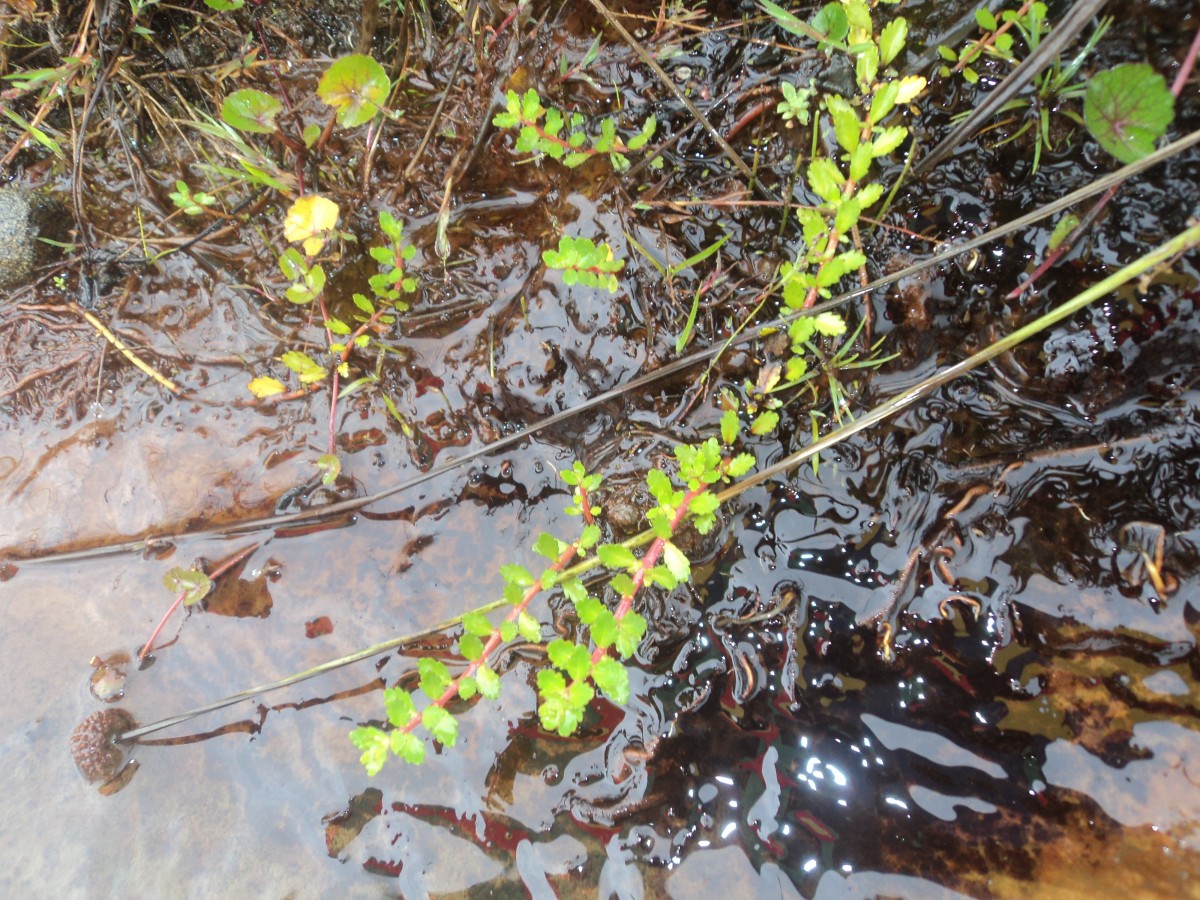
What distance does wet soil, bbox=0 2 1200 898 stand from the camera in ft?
6.35

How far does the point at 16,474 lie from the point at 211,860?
1.59 metres

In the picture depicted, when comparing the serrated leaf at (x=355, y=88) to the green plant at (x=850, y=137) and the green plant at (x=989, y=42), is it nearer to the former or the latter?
the green plant at (x=850, y=137)

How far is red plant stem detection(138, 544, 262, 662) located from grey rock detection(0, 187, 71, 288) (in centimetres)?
133

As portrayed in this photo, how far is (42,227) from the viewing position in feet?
8.13

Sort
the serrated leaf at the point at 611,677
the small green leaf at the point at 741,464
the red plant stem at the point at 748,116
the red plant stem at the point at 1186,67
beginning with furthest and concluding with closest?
the red plant stem at the point at 748,116
the small green leaf at the point at 741,464
the serrated leaf at the point at 611,677
the red plant stem at the point at 1186,67

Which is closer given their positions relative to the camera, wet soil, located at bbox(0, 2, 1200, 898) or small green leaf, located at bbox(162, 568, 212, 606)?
wet soil, located at bbox(0, 2, 1200, 898)

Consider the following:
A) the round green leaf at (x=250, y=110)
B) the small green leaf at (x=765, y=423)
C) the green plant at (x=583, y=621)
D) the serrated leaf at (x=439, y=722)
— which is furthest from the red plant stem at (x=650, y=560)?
the round green leaf at (x=250, y=110)

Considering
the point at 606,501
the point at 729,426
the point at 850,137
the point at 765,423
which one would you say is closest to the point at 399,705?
the point at 606,501

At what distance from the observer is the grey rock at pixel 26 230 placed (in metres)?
2.43

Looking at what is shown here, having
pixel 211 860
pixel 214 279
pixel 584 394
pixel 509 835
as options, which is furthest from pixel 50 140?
pixel 509 835

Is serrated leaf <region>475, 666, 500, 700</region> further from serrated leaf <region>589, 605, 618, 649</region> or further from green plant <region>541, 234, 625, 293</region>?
green plant <region>541, 234, 625, 293</region>

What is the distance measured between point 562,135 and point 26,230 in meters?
1.98

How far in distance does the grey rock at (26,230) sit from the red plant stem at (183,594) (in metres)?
1.33

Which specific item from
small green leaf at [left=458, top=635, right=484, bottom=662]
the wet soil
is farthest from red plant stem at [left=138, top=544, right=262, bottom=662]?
small green leaf at [left=458, top=635, right=484, bottom=662]
